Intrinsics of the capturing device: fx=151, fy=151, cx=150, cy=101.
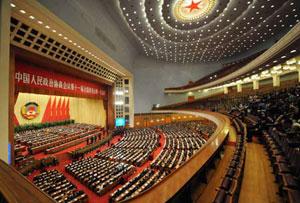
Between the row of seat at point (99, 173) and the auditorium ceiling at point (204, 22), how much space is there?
25.3 feet

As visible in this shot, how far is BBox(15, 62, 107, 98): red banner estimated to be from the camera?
607cm

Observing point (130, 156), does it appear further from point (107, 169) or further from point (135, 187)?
point (135, 187)

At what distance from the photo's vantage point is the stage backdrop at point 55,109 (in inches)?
444

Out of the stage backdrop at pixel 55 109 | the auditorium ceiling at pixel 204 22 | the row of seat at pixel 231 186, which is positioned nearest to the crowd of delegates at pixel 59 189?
the row of seat at pixel 231 186

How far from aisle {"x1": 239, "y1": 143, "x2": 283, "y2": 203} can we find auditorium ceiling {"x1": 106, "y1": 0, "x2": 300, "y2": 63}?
8.17m

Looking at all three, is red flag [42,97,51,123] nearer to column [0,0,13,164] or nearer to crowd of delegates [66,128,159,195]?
crowd of delegates [66,128,159,195]

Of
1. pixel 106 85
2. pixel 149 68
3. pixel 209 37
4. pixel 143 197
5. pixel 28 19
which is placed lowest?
pixel 143 197

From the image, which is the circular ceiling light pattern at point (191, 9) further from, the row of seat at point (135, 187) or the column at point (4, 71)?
the row of seat at point (135, 187)

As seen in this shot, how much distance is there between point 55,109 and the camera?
43.6 feet

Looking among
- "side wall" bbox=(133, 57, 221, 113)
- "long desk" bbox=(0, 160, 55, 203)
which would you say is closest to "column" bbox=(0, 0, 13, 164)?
"long desk" bbox=(0, 160, 55, 203)

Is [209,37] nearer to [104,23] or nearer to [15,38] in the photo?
[104,23]

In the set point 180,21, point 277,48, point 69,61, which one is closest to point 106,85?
point 69,61

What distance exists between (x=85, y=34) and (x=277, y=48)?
7.50m

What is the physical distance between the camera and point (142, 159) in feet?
20.1
